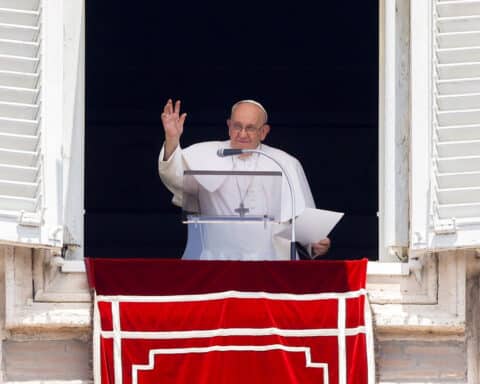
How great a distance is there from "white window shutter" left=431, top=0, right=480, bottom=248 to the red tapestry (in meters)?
0.44

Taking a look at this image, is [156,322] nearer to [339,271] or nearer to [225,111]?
[339,271]

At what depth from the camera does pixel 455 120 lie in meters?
10.1

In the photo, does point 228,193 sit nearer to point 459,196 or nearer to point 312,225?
point 312,225

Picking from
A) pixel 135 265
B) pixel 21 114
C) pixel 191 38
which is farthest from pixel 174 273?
pixel 191 38

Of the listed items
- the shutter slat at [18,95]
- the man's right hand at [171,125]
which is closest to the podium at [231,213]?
the man's right hand at [171,125]

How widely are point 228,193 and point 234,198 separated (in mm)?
33

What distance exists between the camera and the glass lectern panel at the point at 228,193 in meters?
10.5

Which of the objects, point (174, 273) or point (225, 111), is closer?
point (174, 273)

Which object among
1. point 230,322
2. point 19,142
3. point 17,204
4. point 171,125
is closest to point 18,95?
point 19,142

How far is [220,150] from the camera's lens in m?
10.6

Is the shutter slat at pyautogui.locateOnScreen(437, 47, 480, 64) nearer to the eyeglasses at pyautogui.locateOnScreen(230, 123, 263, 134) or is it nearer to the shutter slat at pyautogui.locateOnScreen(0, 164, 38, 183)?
the eyeglasses at pyautogui.locateOnScreen(230, 123, 263, 134)

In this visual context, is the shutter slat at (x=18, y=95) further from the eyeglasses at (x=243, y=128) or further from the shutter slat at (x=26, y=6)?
the eyeglasses at (x=243, y=128)

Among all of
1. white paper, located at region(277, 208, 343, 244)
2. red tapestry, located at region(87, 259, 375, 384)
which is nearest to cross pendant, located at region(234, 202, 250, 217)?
white paper, located at region(277, 208, 343, 244)

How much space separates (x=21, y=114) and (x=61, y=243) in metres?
0.52
